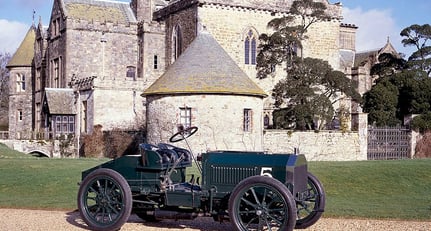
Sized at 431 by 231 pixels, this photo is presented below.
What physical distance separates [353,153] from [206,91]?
1133 centimetres

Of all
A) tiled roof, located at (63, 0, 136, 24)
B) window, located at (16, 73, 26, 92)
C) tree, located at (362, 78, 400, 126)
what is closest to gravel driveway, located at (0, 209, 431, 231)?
tree, located at (362, 78, 400, 126)

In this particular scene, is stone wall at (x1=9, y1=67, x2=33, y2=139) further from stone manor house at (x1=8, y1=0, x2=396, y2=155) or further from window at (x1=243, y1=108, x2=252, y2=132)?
window at (x1=243, y1=108, x2=252, y2=132)

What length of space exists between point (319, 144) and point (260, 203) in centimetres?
2428

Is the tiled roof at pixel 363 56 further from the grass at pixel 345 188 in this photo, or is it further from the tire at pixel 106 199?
the tire at pixel 106 199

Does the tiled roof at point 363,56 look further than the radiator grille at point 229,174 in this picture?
Yes

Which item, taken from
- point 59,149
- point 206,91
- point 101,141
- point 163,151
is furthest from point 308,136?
point 163,151

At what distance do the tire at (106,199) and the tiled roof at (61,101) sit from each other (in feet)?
97.5

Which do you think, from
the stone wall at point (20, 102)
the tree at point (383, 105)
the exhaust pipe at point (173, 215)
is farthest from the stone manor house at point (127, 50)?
the exhaust pipe at point (173, 215)

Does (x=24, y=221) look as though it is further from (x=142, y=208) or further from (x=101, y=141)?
(x=101, y=141)

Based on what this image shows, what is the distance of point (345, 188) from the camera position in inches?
700

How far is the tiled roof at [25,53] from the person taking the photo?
51.4 m

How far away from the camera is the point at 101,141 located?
36875 millimetres

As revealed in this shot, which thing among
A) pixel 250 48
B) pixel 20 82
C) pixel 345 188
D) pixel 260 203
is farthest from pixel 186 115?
pixel 20 82

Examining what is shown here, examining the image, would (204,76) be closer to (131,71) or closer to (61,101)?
(61,101)
